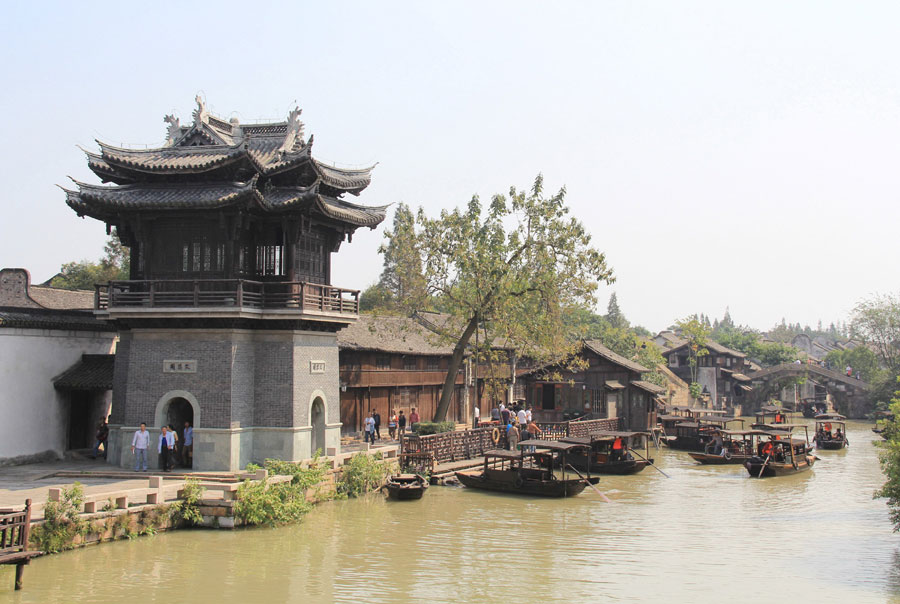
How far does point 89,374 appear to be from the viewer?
87.0ft

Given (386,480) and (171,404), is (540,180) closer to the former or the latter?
(386,480)

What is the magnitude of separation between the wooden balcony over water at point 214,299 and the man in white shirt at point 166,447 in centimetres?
334

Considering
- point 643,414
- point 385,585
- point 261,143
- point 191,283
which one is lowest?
point 385,585

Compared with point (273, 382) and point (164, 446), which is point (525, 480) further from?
point (164, 446)

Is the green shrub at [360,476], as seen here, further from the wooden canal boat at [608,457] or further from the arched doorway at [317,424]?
the wooden canal boat at [608,457]

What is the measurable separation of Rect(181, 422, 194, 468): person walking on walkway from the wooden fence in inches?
288

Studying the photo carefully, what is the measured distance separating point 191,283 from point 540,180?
15549 mm

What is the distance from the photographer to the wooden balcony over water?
76.3 feet

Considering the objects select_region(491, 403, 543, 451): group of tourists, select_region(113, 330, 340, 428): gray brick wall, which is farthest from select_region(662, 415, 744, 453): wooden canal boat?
select_region(113, 330, 340, 428): gray brick wall

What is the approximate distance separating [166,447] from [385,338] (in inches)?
608

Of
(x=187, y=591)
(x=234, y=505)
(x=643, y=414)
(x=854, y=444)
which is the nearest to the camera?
(x=187, y=591)

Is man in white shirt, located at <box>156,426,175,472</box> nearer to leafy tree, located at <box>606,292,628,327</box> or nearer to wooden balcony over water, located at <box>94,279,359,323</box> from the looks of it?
wooden balcony over water, located at <box>94,279,359,323</box>

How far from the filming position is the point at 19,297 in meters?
27.8

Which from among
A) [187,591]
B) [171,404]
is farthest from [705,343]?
[187,591]
